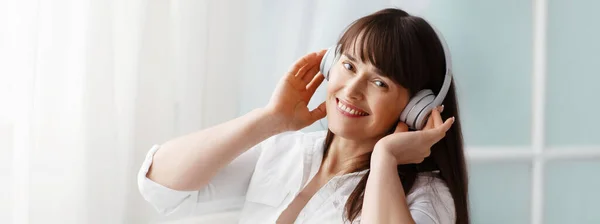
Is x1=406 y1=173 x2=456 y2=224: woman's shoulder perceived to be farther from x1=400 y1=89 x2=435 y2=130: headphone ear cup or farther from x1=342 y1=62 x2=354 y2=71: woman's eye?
x1=342 y1=62 x2=354 y2=71: woman's eye

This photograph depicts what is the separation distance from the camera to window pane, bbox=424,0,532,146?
184 centimetres

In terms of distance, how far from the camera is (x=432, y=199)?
55.4 inches

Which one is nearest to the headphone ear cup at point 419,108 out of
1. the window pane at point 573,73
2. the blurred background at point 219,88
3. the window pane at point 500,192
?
the blurred background at point 219,88

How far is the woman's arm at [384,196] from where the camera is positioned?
129 centimetres

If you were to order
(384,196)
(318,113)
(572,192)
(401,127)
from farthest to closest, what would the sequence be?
(572,192) < (318,113) < (401,127) < (384,196)

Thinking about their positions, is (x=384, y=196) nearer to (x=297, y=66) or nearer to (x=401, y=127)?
(x=401, y=127)

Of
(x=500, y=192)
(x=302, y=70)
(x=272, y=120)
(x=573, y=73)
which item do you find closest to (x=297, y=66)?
(x=302, y=70)

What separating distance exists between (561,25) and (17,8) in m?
1.32

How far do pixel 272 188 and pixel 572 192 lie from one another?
902 millimetres

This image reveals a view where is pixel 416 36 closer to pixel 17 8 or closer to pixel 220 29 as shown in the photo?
pixel 220 29

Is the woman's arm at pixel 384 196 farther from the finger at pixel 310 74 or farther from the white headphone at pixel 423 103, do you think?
the finger at pixel 310 74

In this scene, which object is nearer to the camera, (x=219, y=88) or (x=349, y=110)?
(x=349, y=110)

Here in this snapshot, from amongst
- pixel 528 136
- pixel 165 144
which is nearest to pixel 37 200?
pixel 165 144

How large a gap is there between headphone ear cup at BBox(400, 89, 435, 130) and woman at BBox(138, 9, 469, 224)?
0.04ft
